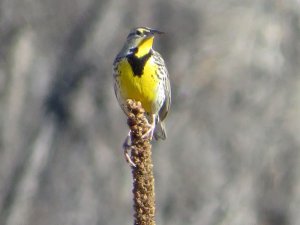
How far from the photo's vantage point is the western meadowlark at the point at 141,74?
5281mm

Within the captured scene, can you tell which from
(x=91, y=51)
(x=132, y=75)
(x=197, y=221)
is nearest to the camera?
(x=132, y=75)

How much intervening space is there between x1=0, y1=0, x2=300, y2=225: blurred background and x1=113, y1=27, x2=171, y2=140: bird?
4.66 metres

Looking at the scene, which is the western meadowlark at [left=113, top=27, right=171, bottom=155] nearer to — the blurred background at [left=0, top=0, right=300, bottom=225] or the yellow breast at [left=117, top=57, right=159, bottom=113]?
the yellow breast at [left=117, top=57, right=159, bottom=113]

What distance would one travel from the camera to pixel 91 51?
36.3 feet

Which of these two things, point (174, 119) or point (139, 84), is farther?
point (174, 119)

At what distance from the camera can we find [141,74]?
5.34 meters

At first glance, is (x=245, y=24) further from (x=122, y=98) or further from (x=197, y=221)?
(x=122, y=98)

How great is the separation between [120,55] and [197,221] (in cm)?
499

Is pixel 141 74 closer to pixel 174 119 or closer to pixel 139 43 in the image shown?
pixel 139 43

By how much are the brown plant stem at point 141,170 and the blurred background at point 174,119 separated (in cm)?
639

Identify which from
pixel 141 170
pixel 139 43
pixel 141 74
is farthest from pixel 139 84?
pixel 141 170

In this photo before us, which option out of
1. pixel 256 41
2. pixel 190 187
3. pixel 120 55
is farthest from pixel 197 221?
pixel 120 55

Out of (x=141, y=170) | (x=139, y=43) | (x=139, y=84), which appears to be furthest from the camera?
(x=139, y=43)

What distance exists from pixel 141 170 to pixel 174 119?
23.3 feet
